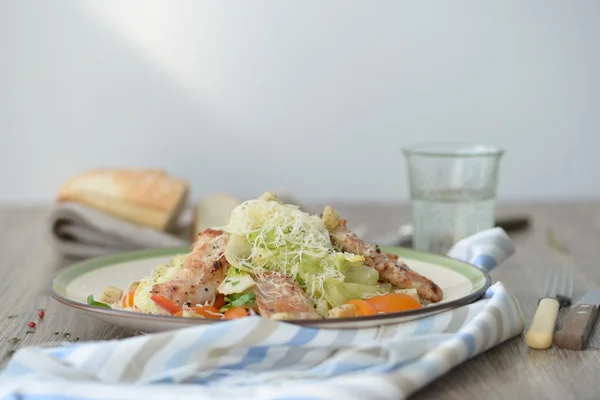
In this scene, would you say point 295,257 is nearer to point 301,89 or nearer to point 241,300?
point 241,300

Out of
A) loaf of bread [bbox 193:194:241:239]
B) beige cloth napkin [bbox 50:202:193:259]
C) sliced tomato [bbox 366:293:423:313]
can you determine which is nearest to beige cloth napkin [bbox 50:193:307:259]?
beige cloth napkin [bbox 50:202:193:259]

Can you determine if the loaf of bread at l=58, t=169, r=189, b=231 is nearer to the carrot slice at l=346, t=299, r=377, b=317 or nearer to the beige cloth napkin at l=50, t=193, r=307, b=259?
the beige cloth napkin at l=50, t=193, r=307, b=259

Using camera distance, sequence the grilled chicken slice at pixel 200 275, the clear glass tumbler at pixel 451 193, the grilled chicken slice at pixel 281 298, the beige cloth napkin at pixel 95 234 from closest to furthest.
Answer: the grilled chicken slice at pixel 281 298, the grilled chicken slice at pixel 200 275, the clear glass tumbler at pixel 451 193, the beige cloth napkin at pixel 95 234

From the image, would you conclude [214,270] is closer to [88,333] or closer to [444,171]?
[88,333]

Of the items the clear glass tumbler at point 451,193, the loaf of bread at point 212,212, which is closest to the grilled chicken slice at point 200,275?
the clear glass tumbler at point 451,193

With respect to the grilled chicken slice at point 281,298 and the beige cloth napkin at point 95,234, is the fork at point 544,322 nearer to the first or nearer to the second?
the grilled chicken slice at point 281,298

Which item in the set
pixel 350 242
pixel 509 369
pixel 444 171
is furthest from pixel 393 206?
pixel 509 369

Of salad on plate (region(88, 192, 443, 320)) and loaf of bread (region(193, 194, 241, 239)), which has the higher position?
salad on plate (region(88, 192, 443, 320))
